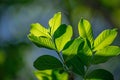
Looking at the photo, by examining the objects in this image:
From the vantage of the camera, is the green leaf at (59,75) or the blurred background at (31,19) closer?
the green leaf at (59,75)

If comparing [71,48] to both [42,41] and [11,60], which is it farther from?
[11,60]

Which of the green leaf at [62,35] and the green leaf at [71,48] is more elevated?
the green leaf at [62,35]

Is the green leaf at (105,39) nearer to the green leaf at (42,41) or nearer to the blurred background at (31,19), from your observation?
the green leaf at (42,41)

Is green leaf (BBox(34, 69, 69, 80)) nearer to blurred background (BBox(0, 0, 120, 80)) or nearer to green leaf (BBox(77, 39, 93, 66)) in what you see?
green leaf (BBox(77, 39, 93, 66))

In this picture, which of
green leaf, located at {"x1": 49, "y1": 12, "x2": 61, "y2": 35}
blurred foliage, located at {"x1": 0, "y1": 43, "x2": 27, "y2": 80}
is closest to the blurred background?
blurred foliage, located at {"x1": 0, "y1": 43, "x2": 27, "y2": 80}

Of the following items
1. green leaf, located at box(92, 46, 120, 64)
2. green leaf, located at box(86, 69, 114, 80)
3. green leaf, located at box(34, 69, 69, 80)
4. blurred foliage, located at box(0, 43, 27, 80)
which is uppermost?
green leaf, located at box(34, 69, 69, 80)

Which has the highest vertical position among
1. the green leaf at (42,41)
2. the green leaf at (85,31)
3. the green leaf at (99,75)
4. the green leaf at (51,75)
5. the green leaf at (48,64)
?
the green leaf at (42,41)

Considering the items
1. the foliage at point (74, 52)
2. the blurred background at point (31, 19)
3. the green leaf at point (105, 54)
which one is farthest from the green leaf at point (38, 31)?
the blurred background at point (31, 19)

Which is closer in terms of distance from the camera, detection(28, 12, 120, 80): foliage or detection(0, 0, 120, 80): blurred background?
detection(28, 12, 120, 80): foliage
